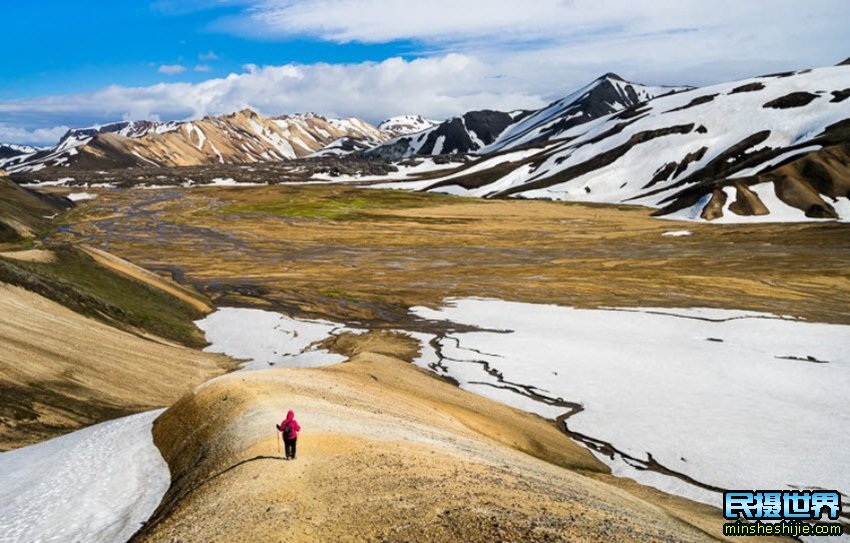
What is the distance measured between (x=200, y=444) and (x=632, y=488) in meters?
17.5

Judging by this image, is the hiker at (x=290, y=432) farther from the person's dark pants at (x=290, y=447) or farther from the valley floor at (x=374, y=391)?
the valley floor at (x=374, y=391)

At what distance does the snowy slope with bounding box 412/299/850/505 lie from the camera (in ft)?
92.5

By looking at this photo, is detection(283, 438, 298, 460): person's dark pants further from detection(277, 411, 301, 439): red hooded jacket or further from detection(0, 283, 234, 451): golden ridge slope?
detection(0, 283, 234, 451): golden ridge slope

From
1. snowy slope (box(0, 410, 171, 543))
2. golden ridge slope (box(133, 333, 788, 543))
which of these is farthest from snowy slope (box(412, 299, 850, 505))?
snowy slope (box(0, 410, 171, 543))

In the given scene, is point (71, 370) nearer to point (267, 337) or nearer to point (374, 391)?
point (374, 391)

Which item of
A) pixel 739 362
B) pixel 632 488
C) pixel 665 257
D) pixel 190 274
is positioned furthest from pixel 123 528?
pixel 665 257

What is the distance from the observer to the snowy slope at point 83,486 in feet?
57.0

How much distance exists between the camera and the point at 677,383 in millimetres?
38656

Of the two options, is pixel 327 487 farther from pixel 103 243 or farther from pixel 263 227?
pixel 263 227

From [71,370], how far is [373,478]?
23681 millimetres

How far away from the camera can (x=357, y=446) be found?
19.8 meters

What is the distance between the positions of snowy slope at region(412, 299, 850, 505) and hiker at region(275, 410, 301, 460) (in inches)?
653

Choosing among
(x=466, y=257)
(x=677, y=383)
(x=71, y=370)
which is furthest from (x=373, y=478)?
(x=466, y=257)

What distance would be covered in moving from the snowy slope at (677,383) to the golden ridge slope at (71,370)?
17.1m
